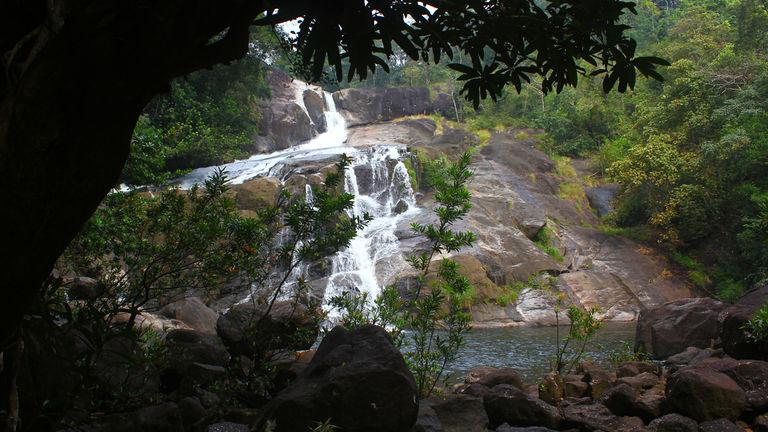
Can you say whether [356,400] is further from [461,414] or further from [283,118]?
[283,118]

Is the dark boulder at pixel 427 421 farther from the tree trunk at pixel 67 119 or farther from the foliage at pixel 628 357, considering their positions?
the foliage at pixel 628 357

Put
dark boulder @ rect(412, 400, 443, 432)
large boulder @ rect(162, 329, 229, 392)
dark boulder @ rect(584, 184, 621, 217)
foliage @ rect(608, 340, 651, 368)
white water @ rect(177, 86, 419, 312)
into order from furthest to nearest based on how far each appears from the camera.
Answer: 1. dark boulder @ rect(584, 184, 621, 217)
2. white water @ rect(177, 86, 419, 312)
3. foliage @ rect(608, 340, 651, 368)
4. large boulder @ rect(162, 329, 229, 392)
5. dark boulder @ rect(412, 400, 443, 432)

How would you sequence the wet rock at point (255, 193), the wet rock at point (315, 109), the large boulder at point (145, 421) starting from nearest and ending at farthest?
the large boulder at point (145, 421)
the wet rock at point (255, 193)
the wet rock at point (315, 109)

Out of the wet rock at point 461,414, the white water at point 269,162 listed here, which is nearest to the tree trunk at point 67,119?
the wet rock at point 461,414

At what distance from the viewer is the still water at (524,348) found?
11375 mm

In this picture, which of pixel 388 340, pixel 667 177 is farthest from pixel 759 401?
pixel 667 177

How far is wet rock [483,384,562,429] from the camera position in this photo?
6.44m

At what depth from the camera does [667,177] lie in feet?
69.9

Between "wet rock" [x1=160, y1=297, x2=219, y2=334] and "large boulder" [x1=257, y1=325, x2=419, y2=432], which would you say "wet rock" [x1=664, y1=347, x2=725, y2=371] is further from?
"wet rock" [x1=160, y1=297, x2=219, y2=334]

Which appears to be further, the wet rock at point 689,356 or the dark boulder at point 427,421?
the wet rock at point 689,356

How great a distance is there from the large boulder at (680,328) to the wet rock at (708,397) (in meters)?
5.26

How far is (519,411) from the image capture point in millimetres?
6496

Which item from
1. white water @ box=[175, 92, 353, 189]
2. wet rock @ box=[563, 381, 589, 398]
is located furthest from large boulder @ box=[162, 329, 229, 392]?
white water @ box=[175, 92, 353, 189]

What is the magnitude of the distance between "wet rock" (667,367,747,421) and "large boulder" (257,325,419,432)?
3.57 meters
